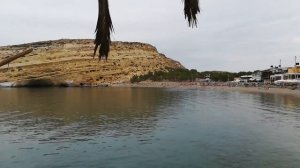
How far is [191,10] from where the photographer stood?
479cm

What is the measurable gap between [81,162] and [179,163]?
6.67 metres

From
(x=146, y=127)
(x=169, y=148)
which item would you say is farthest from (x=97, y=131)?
(x=169, y=148)

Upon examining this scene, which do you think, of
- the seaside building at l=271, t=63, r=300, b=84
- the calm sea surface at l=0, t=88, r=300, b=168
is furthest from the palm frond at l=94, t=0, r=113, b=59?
the seaside building at l=271, t=63, r=300, b=84

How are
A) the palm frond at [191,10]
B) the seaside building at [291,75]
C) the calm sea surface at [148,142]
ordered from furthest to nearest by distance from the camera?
the seaside building at [291,75]
the calm sea surface at [148,142]
the palm frond at [191,10]

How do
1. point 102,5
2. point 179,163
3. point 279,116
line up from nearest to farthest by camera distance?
point 102,5, point 179,163, point 279,116

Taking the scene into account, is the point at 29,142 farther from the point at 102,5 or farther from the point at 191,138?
the point at 102,5

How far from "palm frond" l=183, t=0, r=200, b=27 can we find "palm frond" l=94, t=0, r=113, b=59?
90cm

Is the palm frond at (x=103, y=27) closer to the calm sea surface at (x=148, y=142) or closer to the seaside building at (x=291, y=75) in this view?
the calm sea surface at (x=148, y=142)

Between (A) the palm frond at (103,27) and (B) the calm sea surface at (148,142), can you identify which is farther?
(B) the calm sea surface at (148,142)

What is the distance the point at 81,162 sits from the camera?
2839 cm

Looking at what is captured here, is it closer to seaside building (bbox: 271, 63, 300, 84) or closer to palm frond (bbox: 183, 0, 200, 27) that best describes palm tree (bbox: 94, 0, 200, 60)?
palm frond (bbox: 183, 0, 200, 27)

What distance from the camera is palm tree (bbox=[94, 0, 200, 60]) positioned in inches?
188

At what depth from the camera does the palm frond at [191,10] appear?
15.6 feet

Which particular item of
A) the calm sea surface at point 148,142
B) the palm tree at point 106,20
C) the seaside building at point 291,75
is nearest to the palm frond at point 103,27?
the palm tree at point 106,20
